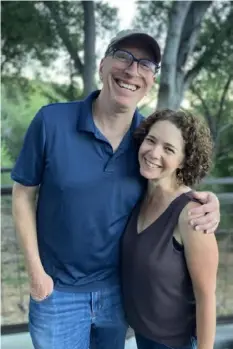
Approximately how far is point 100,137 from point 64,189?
15cm

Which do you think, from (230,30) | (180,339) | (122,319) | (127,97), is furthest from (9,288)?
(230,30)

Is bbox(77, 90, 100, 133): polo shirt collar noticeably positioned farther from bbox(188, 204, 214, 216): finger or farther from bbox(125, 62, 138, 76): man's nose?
bbox(188, 204, 214, 216): finger

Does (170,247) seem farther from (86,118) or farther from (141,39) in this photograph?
(141,39)

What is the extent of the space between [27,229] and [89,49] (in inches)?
62.9

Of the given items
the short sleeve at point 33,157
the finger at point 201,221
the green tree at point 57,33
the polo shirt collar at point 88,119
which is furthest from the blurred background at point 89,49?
the finger at point 201,221

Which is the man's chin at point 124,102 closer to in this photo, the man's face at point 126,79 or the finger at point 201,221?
the man's face at point 126,79

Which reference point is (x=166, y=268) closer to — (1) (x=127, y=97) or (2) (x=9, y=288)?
(1) (x=127, y=97)

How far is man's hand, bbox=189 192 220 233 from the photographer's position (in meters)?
0.96

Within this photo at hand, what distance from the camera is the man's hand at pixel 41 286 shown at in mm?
1097

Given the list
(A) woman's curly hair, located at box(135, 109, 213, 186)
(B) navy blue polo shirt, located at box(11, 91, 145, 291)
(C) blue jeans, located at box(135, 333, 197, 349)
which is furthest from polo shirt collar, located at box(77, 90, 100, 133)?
(C) blue jeans, located at box(135, 333, 197, 349)

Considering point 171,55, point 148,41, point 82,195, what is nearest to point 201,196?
point 82,195

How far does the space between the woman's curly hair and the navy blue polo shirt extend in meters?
0.06

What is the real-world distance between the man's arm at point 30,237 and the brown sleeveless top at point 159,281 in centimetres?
20

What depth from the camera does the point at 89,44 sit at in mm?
2471
